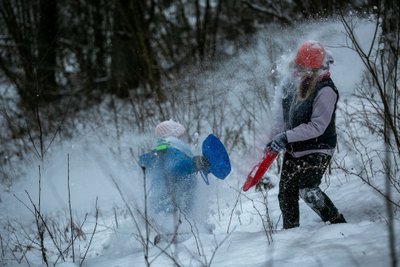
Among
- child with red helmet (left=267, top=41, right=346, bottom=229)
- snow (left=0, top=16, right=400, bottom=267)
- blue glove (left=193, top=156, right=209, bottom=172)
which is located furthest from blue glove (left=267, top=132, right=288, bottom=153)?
blue glove (left=193, top=156, right=209, bottom=172)

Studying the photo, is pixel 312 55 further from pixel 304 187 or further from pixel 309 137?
pixel 304 187

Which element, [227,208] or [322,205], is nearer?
[322,205]

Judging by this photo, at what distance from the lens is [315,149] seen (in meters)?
2.70

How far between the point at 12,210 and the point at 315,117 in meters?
4.15

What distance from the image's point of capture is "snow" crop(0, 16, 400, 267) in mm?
2213

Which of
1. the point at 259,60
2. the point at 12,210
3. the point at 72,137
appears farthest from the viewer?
the point at 72,137

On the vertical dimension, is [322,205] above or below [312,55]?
below

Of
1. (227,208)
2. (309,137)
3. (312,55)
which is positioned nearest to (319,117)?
(309,137)

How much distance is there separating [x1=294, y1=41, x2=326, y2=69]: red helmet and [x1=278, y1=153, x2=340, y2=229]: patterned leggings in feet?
1.93

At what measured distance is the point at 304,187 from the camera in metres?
2.67

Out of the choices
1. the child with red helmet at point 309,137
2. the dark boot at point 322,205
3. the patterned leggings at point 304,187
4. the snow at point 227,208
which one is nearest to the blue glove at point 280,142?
the child with red helmet at point 309,137

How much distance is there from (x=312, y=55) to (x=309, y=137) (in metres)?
0.54

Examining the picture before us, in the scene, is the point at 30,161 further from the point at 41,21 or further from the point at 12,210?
the point at 41,21

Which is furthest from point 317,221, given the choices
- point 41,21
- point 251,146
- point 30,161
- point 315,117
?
point 41,21
